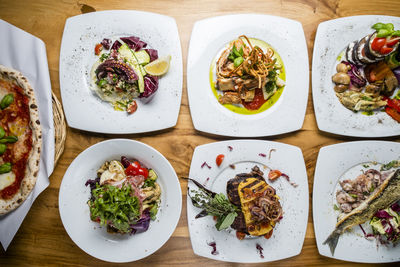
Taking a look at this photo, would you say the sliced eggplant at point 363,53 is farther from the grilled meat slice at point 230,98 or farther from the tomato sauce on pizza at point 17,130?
the tomato sauce on pizza at point 17,130

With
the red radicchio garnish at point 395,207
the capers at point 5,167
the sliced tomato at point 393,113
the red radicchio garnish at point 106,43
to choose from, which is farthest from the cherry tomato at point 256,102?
the capers at point 5,167

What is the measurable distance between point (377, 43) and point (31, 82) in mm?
3722

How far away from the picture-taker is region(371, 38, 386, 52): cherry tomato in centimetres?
301

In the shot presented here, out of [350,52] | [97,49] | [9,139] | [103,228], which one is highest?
[350,52]

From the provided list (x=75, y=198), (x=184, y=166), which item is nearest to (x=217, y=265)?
(x=184, y=166)

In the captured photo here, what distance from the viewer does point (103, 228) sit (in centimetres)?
315

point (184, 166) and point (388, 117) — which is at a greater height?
point (388, 117)

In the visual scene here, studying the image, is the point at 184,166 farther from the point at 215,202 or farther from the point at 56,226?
the point at 56,226

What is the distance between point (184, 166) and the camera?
3.33m

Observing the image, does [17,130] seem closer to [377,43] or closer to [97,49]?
[97,49]

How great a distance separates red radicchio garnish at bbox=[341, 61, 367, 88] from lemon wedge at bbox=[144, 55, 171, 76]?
2.05m

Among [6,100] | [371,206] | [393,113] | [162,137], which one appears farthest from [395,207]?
[6,100]

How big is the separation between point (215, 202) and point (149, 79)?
4.95 ft

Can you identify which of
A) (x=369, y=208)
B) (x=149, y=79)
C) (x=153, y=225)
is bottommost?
(x=153, y=225)
